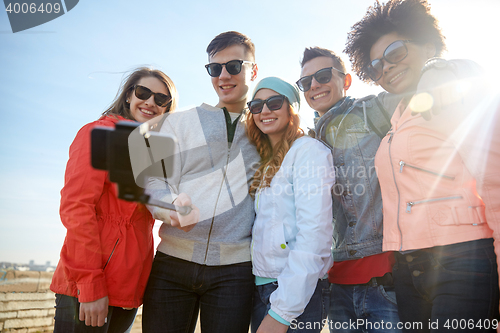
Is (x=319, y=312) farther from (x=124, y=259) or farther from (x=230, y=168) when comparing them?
(x=124, y=259)

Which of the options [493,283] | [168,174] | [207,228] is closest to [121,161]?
[168,174]

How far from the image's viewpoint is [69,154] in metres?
2.15

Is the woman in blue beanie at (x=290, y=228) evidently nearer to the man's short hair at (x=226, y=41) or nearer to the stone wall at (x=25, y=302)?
the man's short hair at (x=226, y=41)

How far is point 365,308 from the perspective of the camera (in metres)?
2.07

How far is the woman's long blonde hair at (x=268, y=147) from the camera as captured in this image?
7.64ft

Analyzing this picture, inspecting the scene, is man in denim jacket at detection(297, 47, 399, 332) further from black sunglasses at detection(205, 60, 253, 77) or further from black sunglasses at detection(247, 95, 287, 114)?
black sunglasses at detection(205, 60, 253, 77)

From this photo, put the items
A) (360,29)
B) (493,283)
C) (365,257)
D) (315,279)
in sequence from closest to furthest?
(493,283)
(315,279)
(365,257)
(360,29)

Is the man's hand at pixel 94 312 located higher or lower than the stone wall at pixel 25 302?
higher

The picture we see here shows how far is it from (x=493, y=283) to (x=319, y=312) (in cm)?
96

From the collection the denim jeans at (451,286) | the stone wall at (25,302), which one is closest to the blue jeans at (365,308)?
the denim jeans at (451,286)

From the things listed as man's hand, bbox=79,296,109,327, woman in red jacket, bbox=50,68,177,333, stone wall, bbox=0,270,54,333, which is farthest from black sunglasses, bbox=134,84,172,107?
stone wall, bbox=0,270,54,333

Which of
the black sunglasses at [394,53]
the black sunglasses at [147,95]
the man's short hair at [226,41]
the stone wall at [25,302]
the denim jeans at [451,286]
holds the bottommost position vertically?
the stone wall at [25,302]

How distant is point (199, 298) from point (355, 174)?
58.5 inches

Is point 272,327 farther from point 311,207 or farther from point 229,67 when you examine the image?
point 229,67
